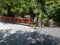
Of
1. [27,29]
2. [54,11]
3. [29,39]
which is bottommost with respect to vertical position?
[29,39]

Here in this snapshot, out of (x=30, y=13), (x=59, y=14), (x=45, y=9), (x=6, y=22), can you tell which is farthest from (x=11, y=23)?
(x=59, y=14)

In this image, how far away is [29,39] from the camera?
1140 cm

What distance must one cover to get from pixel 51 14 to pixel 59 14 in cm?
70

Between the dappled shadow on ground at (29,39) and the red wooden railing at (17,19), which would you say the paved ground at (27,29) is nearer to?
the dappled shadow on ground at (29,39)

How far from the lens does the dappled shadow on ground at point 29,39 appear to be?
1070cm

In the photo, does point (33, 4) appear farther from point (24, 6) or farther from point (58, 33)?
point (58, 33)

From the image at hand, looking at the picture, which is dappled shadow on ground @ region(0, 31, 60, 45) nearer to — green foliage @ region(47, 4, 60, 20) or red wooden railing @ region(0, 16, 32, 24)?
red wooden railing @ region(0, 16, 32, 24)

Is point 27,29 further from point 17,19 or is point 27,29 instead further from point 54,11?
point 54,11

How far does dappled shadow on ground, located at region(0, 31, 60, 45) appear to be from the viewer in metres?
10.7

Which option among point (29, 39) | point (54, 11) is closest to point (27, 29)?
point (29, 39)

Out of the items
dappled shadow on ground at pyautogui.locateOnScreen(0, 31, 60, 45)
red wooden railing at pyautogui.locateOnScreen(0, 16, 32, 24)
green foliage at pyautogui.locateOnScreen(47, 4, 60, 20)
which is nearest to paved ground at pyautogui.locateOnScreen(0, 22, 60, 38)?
dappled shadow on ground at pyautogui.locateOnScreen(0, 31, 60, 45)

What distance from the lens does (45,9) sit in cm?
1586

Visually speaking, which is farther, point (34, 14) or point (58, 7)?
point (34, 14)

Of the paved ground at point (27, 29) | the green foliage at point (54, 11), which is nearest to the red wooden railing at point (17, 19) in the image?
the paved ground at point (27, 29)
